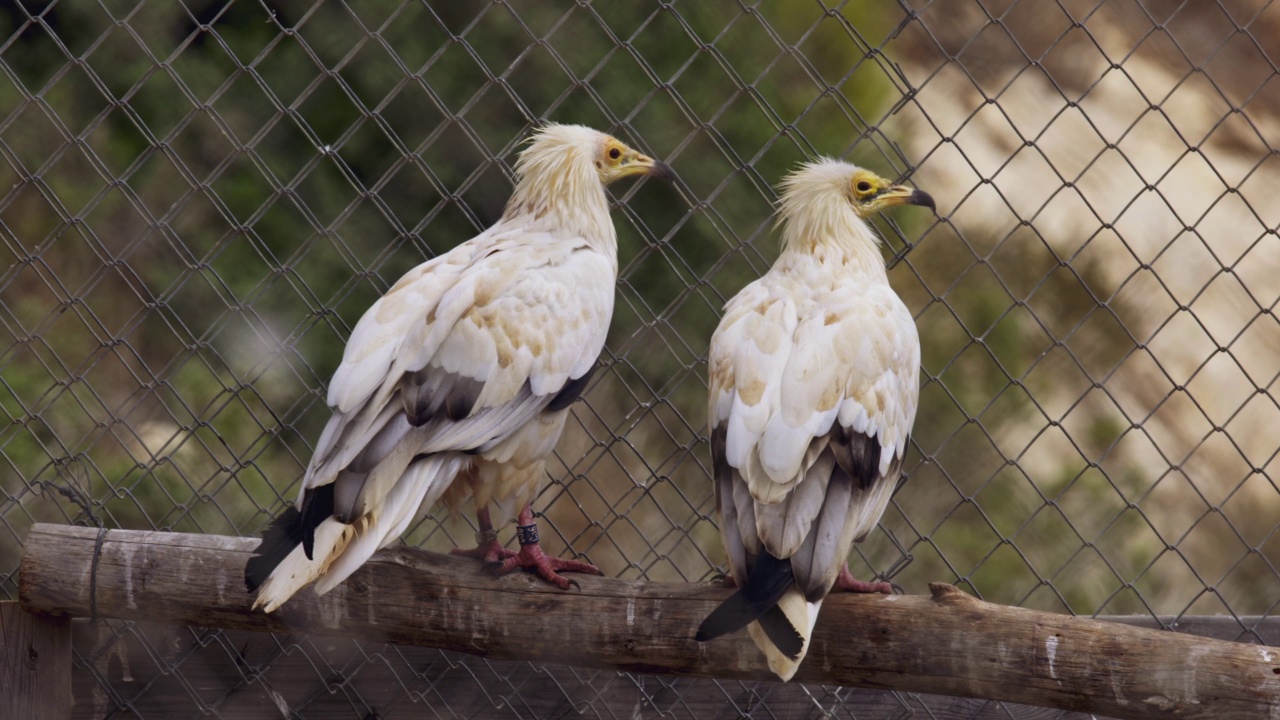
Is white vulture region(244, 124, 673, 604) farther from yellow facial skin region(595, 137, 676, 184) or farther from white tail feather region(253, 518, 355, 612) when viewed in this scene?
yellow facial skin region(595, 137, 676, 184)

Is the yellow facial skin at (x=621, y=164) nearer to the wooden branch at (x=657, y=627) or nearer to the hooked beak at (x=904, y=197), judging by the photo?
the hooked beak at (x=904, y=197)

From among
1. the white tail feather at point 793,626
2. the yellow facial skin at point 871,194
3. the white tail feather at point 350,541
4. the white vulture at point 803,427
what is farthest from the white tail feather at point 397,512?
the yellow facial skin at point 871,194

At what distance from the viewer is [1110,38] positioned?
7504 mm

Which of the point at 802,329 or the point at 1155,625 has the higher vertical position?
the point at 802,329

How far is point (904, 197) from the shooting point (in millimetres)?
2494

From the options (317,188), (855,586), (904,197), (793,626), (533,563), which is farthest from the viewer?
(317,188)

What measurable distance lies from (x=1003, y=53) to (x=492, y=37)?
14.4 feet

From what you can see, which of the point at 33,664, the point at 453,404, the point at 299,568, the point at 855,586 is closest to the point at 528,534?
the point at 453,404

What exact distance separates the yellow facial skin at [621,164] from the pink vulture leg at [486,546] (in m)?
0.71

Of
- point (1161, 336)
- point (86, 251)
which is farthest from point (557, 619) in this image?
point (1161, 336)

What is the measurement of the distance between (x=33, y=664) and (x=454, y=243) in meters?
1.67

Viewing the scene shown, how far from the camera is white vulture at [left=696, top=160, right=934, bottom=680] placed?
6.18ft

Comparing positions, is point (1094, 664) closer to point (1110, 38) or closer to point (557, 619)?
point (557, 619)

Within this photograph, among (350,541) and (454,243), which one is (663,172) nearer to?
(350,541)
